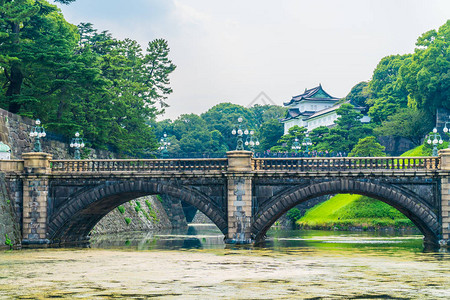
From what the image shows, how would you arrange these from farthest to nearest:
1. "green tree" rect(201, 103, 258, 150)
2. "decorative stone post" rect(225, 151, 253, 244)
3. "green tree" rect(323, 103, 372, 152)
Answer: "green tree" rect(201, 103, 258, 150), "green tree" rect(323, 103, 372, 152), "decorative stone post" rect(225, 151, 253, 244)

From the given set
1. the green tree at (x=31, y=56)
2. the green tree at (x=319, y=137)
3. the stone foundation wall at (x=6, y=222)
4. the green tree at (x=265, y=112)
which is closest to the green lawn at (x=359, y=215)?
the green tree at (x=319, y=137)

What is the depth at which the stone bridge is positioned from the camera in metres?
41.2

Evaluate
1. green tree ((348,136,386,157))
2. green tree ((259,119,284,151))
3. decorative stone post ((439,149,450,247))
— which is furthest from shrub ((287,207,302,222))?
decorative stone post ((439,149,450,247))

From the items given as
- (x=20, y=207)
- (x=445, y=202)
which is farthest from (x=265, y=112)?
(x=445, y=202)

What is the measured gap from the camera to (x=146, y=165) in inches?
1752

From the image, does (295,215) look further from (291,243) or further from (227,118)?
(227,118)

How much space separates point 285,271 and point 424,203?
16.2 metres

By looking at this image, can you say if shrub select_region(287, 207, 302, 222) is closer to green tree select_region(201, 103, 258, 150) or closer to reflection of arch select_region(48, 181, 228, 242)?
green tree select_region(201, 103, 258, 150)

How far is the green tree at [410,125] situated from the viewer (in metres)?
84.9

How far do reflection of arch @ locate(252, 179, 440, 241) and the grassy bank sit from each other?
94.9ft

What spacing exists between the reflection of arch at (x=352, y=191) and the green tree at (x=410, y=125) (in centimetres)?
4459

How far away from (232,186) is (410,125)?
50.2 m

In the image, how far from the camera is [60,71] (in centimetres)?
5431

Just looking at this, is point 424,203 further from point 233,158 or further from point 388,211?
point 388,211
